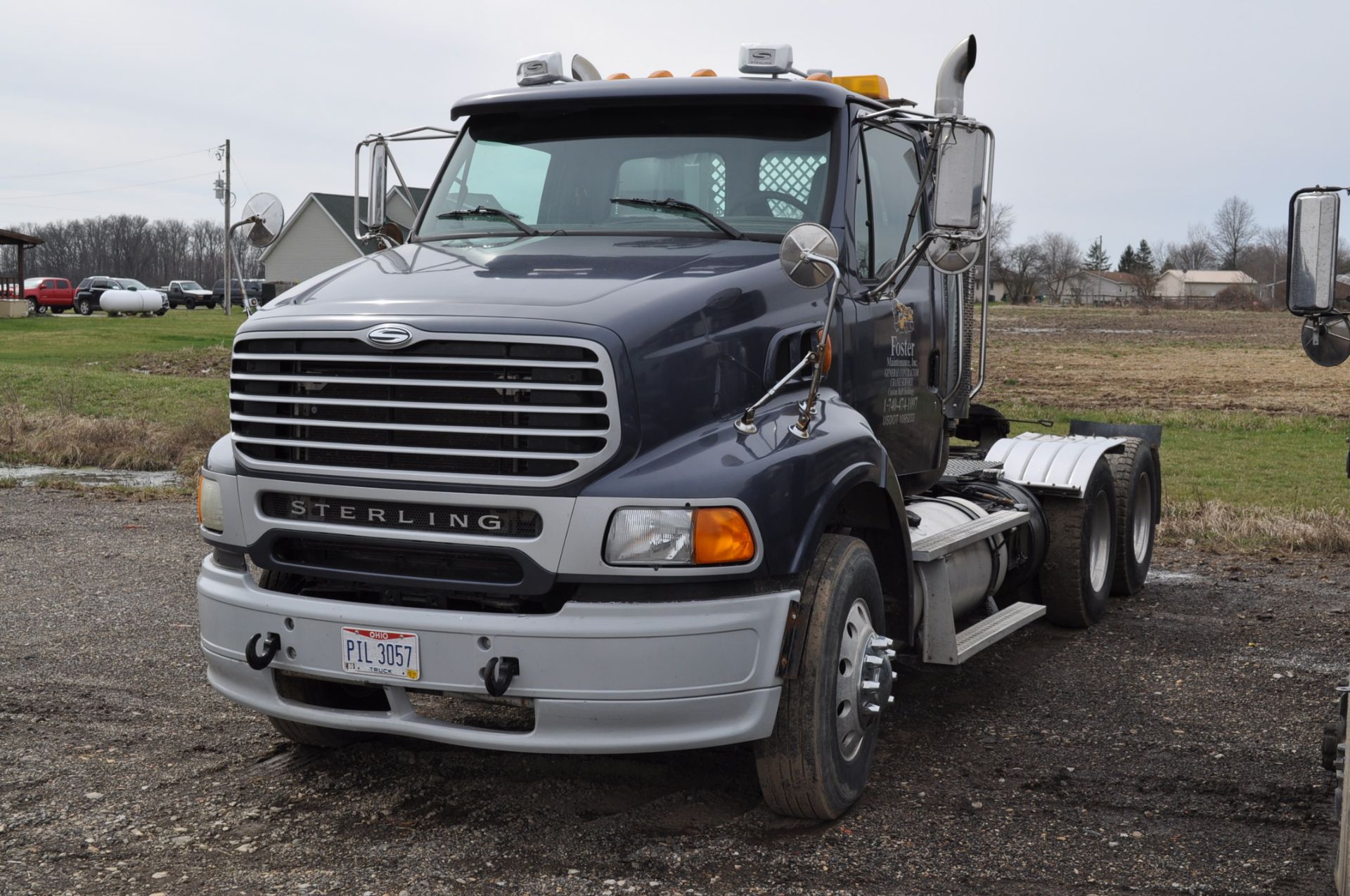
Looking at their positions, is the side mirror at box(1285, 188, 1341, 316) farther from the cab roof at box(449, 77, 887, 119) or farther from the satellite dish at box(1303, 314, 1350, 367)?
the cab roof at box(449, 77, 887, 119)

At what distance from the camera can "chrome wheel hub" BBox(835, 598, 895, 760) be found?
4.62 m

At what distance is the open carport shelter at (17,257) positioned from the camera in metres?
49.5

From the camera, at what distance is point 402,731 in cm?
430

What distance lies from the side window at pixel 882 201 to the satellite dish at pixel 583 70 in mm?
1419

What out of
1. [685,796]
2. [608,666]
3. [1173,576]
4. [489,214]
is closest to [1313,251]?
[608,666]

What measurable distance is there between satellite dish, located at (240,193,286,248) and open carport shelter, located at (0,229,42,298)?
162ft

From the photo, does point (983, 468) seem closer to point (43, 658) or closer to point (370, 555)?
point (370, 555)

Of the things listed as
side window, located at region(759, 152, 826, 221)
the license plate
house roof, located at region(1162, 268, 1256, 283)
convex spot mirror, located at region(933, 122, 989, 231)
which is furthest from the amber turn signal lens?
house roof, located at region(1162, 268, 1256, 283)

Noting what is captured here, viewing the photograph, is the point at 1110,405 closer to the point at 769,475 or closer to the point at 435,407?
the point at 769,475

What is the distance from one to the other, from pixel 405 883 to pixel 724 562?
4.53 ft

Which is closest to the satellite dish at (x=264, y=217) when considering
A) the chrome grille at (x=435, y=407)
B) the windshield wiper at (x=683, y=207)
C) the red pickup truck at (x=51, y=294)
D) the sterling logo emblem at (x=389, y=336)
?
the chrome grille at (x=435, y=407)

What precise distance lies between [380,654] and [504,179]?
2.39 m

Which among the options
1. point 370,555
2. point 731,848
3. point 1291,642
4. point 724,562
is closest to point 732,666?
point 724,562

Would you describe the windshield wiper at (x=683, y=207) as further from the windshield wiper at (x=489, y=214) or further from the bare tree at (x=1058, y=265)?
the bare tree at (x=1058, y=265)
